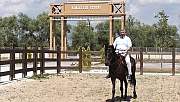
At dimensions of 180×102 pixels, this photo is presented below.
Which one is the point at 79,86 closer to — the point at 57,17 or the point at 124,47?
the point at 124,47

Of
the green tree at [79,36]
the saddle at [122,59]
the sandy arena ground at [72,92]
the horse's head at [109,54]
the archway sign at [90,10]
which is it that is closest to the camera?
the horse's head at [109,54]

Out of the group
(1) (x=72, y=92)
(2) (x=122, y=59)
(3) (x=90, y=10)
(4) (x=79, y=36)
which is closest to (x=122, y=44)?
(2) (x=122, y=59)

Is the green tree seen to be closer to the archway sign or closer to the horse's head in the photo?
the archway sign

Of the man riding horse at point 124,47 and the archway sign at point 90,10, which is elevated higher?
the archway sign at point 90,10

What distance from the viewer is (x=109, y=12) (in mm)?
37625

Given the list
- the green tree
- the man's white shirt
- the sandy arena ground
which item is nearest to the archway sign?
the sandy arena ground

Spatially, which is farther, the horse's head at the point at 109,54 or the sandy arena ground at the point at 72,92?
the sandy arena ground at the point at 72,92

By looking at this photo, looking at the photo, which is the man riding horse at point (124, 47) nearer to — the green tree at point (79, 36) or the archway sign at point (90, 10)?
the archway sign at point (90, 10)

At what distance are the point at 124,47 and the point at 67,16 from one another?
29787 millimetres

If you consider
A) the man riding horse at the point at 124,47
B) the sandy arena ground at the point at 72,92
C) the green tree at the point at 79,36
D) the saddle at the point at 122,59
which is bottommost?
the sandy arena ground at the point at 72,92

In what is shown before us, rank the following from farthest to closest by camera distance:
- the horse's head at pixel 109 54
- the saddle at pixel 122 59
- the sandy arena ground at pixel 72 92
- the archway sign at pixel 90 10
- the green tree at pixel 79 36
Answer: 1. the green tree at pixel 79 36
2. the archway sign at pixel 90 10
3. the sandy arena ground at pixel 72 92
4. the saddle at pixel 122 59
5. the horse's head at pixel 109 54

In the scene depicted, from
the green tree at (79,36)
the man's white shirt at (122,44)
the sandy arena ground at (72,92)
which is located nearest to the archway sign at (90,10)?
the sandy arena ground at (72,92)

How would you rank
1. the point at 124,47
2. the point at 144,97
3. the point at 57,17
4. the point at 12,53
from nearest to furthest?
the point at 124,47, the point at 144,97, the point at 12,53, the point at 57,17

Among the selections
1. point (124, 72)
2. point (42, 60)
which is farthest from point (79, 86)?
point (42, 60)
